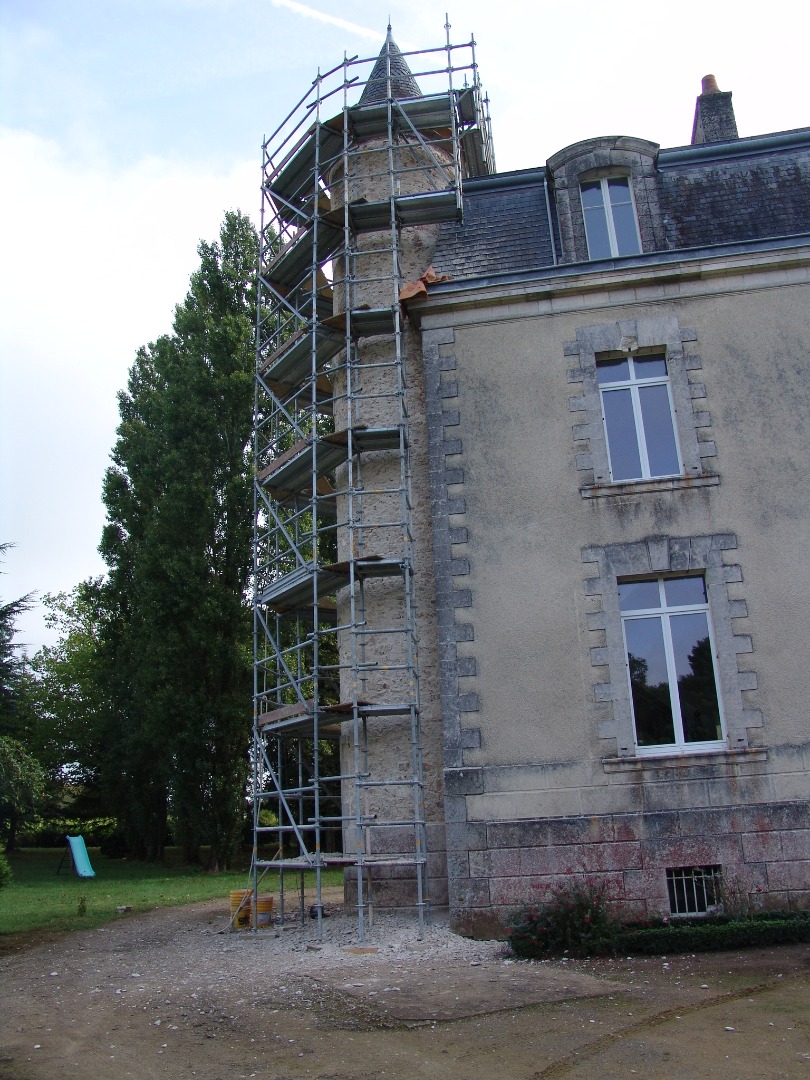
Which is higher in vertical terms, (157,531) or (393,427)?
(157,531)

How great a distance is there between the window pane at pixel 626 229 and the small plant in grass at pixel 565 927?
26.5 feet

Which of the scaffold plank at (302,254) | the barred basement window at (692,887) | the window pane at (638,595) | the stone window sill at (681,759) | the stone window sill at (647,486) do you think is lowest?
the barred basement window at (692,887)

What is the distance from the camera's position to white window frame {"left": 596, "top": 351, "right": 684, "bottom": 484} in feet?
35.4

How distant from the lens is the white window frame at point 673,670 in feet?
32.1

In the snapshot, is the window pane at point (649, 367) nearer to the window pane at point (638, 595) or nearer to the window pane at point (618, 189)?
the window pane at point (618, 189)

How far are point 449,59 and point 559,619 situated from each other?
30.1 feet

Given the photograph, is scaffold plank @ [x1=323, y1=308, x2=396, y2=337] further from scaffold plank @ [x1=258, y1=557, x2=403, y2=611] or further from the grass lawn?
the grass lawn

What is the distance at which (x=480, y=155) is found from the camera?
16984 millimetres

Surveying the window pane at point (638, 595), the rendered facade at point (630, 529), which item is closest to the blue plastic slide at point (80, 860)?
the rendered facade at point (630, 529)

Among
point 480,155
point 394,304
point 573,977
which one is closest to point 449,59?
point 480,155

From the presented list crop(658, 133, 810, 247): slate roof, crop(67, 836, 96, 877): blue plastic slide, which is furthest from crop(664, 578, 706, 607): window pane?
crop(67, 836, 96, 877): blue plastic slide

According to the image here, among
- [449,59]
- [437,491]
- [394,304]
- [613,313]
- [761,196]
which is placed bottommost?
[437,491]

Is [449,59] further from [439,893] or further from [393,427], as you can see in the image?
[439,893]

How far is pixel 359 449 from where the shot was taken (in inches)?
493
